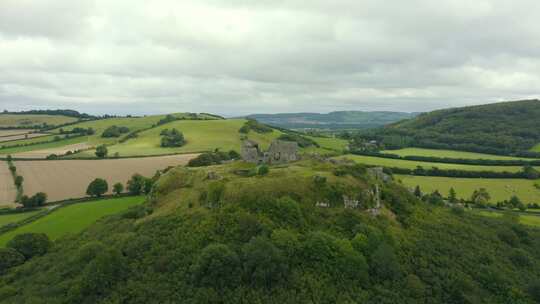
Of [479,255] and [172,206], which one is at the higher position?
[172,206]

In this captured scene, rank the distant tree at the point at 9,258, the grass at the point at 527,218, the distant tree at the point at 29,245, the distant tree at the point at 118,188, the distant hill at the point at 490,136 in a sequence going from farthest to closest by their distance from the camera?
the distant hill at the point at 490,136 → the distant tree at the point at 118,188 → the grass at the point at 527,218 → the distant tree at the point at 29,245 → the distant tree at the point at 9,258

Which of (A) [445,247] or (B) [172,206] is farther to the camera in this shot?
(B) [172,206]

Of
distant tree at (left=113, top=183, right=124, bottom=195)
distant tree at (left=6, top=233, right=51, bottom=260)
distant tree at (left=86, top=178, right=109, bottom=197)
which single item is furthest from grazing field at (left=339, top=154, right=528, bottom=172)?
distant tree at (left=6, top=233, right=51, bottom=260)

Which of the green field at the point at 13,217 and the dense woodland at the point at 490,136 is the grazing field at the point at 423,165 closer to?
the dense woodland at the point at 490,136

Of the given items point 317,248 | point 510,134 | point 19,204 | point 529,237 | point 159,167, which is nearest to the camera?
point 317,248

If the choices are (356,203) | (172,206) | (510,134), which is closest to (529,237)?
(356,203)

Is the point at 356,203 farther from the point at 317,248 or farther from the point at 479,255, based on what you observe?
the point at 479,255

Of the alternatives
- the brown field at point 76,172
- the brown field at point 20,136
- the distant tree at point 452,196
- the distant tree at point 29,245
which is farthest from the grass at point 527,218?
the brown field at point 20,136
